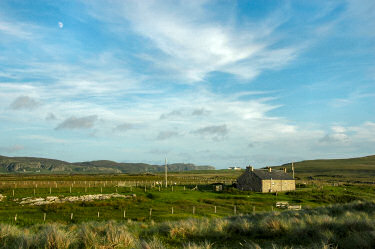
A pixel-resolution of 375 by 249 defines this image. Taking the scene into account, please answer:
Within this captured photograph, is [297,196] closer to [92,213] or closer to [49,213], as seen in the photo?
[92,213]

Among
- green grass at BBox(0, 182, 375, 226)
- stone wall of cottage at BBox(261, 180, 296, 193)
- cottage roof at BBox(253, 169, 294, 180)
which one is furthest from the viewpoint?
cottage roof at BBox(253, 169, 294, 180)

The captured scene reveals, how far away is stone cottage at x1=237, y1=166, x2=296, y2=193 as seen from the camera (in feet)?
207

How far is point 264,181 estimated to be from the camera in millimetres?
62938

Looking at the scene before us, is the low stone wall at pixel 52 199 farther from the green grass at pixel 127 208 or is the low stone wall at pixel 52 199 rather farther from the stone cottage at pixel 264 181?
the stone cottage at pixel 264 181

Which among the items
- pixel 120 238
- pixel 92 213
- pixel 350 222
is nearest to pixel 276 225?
pixel 350 222

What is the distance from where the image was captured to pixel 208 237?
11648mm

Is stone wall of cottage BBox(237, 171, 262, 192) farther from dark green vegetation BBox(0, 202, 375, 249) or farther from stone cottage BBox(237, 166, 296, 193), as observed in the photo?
dark green vegetation BBox(0, 202, 375, 249)

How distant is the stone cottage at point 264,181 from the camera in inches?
2484

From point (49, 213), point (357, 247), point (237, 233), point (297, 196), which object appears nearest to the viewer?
point (357, 247)

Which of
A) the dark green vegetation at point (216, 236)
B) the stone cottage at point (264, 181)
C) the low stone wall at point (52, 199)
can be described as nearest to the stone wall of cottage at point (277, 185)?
the stone cottage at point (264, 181)

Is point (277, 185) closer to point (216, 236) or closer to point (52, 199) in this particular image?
point (52, 199)

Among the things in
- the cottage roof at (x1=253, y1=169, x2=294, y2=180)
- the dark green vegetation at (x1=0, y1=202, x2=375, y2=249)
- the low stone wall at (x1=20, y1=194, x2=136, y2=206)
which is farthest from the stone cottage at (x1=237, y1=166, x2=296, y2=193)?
the dark green vegetation at (x1=0, y1=202, x2=375, y2=249)

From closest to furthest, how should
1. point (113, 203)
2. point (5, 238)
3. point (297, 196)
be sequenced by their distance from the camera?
point (5, 238), point (113, 203), point (297, 196)

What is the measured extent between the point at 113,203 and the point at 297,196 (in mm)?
36547
